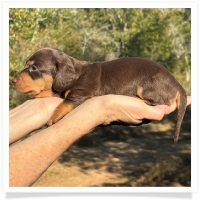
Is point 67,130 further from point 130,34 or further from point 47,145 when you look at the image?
point 130,34

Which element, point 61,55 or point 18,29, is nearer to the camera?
point 61,55

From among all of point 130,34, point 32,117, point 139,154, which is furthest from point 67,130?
point 130,34

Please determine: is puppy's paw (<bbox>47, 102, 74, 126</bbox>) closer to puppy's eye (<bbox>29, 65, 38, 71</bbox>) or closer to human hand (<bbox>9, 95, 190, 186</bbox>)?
human hand (<bbox>9, 95, 190, 186</bbox>)

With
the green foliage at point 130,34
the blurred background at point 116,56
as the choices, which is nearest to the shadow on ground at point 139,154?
the blurred background at point 116,56

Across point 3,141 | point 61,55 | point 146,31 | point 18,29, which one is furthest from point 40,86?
point 146,31

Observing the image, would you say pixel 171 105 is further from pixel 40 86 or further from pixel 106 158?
pixel 106 158

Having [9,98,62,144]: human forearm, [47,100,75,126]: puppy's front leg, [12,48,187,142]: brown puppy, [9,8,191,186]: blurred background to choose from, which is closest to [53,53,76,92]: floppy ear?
[12,48,187,142]: brown puppy

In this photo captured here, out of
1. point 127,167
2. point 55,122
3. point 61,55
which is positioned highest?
point 61,55
